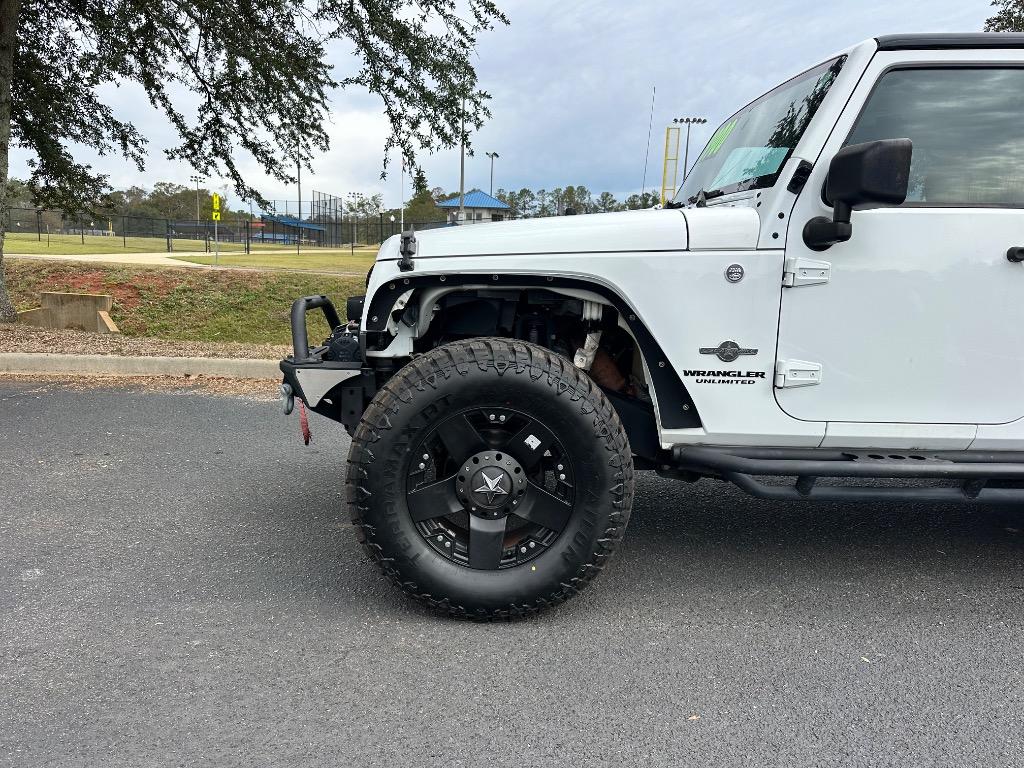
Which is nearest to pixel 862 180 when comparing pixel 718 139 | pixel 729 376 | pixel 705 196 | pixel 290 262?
pixel 729 376

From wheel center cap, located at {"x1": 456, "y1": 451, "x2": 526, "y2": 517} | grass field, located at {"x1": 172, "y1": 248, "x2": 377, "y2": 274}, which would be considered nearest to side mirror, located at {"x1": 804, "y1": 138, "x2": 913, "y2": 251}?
wheel center cap, located at {"x1": 456, "y1": 451, "x2": 526, "y2": 517}

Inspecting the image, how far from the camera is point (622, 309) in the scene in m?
2.55

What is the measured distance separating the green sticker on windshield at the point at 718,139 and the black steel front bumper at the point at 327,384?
2.06m

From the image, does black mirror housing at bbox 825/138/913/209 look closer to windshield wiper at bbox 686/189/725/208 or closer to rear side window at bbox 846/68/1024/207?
rear side window at bbox 846/68/1024/207

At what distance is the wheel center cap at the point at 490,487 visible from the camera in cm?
248

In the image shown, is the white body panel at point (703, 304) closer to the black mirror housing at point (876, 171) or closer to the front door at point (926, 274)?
the front door at point (926, 274)

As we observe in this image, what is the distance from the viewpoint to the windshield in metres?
2.65

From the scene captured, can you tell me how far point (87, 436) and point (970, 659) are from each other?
513 cm

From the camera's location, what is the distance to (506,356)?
2486 mm

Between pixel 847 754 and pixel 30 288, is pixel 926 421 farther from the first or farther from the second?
pixel 30 288

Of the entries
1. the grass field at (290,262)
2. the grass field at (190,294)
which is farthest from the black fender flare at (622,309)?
the grass field at (290,262)

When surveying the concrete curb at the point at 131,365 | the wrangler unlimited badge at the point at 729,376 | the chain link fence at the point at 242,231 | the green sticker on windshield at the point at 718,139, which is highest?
the chain link fence at the point at 242,231

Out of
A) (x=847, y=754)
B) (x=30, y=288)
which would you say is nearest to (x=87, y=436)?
(x=847, y=754)

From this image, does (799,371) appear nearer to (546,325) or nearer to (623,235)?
(623,235)
